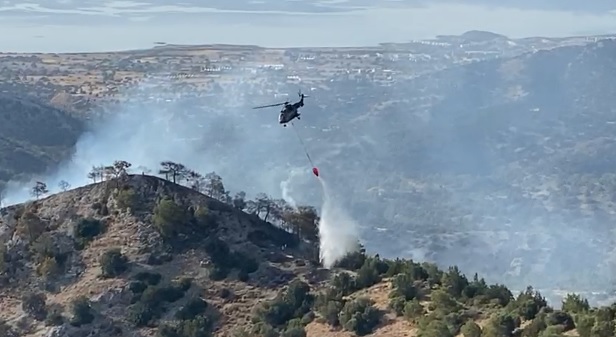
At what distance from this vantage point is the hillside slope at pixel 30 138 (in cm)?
16439

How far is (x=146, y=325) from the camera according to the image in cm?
6138

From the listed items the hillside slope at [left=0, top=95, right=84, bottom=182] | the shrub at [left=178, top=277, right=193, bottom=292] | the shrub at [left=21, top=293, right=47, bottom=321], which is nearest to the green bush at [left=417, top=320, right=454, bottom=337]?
the shrub at [left=178, top=277, right=193, bottom=292]

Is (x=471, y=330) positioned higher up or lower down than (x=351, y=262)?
higher up

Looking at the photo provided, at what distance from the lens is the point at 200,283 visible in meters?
65.1

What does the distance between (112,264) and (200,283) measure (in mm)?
6000

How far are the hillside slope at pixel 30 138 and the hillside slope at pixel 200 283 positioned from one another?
85907 mm

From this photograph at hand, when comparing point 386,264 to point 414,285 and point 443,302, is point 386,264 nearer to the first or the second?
point 414,285

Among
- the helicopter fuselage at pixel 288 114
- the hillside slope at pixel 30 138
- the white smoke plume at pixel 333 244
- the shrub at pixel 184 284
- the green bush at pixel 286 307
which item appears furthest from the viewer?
the hillside slope at pixel 30 138

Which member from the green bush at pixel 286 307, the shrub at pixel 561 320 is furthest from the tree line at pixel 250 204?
the shrub at pixel 561 320

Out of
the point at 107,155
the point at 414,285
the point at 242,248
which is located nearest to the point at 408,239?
the point at 107,155

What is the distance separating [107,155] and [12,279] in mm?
104294

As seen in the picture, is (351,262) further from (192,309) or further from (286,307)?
(192,309)

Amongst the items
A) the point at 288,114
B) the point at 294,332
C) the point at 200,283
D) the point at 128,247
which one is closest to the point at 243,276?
the point at 200,283

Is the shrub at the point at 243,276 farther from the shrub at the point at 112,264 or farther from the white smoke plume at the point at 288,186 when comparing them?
the white smoke plume at the point at 288,186
